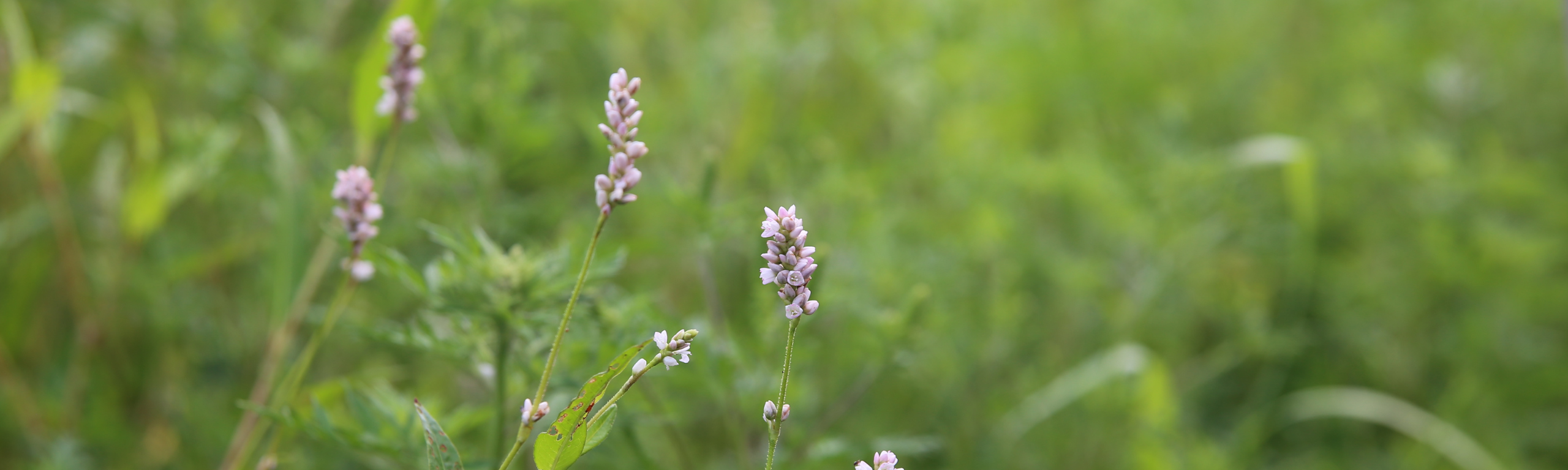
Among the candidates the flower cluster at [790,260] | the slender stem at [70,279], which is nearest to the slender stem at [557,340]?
the flower cluster at [790,260]

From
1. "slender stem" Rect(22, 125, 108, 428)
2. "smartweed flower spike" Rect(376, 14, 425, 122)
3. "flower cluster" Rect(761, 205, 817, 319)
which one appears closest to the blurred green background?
"slender stem" Rect(22, 125, 108, 428)

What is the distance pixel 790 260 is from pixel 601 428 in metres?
0.21

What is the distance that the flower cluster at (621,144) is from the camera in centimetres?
73

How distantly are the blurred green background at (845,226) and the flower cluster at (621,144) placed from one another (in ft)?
1.12

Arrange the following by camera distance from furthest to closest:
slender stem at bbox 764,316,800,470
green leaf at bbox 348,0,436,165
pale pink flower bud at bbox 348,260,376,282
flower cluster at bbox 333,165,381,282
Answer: green leaf at bbox 348,0,436,165, pale pink flower bud at bbox 348,260,376,282, flower cluster at bbox 333,165,381,282, slender stem at bbox 764,316,800,470

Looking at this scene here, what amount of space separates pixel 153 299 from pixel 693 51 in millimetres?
1371

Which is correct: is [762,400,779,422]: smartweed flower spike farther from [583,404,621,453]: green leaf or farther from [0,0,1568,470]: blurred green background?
Answer: [0,0,1568,470]: blurred green background

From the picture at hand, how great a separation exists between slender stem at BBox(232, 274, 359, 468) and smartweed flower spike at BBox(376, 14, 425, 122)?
20 cm

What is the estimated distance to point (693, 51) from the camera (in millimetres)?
2662

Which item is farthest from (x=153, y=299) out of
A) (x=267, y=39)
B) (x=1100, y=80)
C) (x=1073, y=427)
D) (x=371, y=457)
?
(x=1100, y=80)

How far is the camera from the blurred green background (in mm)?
1599

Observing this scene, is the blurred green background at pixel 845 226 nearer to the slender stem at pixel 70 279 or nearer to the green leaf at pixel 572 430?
the slender stem at pixel 70 279

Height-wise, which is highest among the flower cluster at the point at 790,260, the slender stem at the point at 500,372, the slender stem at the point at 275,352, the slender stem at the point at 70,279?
the slender stem at the point at 70,279

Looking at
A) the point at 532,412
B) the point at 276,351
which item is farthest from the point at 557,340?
the point at 276,351
